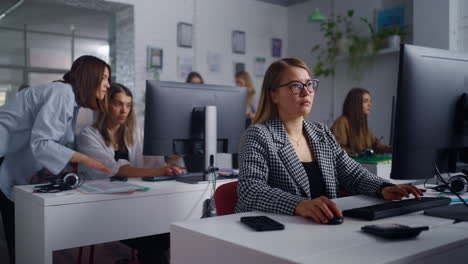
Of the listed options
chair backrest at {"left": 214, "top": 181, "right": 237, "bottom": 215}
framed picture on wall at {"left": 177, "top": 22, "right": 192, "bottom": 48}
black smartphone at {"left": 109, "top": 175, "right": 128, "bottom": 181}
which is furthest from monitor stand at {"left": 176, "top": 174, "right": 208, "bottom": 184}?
framed picture on wall at {"left": 177, "top": 22, "right": 192, "bottom": 48}

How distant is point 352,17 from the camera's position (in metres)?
5.57

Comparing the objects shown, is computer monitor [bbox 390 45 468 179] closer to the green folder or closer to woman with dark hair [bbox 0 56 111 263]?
woman with dark hair [bbox 0 56 111 263]

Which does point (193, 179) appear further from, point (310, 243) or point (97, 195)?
point (310, 243)

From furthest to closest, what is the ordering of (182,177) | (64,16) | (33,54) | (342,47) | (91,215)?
(64,16), (33,54), (342,47), (182,177), (91,215)

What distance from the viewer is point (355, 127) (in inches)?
147

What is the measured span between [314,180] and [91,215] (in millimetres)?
925

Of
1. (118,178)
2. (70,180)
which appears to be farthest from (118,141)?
(70,180)

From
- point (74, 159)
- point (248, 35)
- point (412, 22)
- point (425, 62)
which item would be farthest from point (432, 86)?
point (248, 35)

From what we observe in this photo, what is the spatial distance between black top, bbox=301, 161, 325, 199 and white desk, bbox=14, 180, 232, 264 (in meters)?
0.66

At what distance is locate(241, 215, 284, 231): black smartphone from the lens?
1118 millimetres

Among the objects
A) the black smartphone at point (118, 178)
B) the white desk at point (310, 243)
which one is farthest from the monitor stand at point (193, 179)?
the white desk at point (310, 243)

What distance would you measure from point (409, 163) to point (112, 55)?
4.66 meters

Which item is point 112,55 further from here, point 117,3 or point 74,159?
point 74,159

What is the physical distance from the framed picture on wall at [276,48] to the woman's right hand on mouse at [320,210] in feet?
17.4
